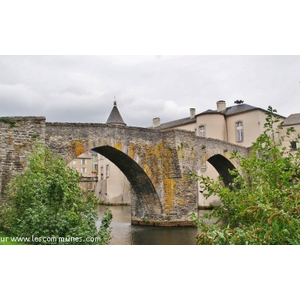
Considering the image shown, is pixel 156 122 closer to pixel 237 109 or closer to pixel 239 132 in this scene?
pixel 237 109

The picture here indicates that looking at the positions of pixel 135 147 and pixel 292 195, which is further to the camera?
pixel 135 147

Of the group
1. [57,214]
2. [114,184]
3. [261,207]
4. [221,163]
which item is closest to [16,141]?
[57,214]

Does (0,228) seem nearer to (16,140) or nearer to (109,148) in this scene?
(16,140)

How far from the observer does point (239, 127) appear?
24.5 meters

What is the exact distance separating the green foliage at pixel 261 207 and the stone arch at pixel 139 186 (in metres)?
9.33

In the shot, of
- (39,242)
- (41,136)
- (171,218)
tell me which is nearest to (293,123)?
(171,218)

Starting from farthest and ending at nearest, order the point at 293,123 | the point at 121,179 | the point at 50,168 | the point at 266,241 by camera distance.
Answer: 1. the point at 121,179
2. the point at 293,123
3. the point at 50,168
4. the point at 266,241

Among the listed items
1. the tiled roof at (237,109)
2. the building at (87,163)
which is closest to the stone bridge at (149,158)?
the tiled roof at (237,109)

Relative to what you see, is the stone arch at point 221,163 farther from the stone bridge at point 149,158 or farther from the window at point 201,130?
the window at point 201,130

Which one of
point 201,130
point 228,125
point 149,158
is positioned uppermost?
point 228,125

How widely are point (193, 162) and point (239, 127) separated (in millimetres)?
10299

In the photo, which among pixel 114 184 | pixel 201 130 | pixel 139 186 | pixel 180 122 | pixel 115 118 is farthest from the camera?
pixel 114 184

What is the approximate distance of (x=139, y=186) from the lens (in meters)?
15.2

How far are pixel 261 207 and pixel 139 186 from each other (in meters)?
11.6
